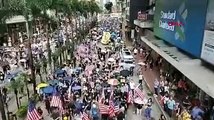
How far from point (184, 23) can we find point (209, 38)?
678 centimetres

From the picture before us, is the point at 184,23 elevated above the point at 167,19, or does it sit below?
above

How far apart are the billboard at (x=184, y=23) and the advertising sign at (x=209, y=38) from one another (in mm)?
1380

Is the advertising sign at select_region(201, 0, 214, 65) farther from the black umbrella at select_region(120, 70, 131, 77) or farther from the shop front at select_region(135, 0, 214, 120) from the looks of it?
the black umbrella at select_region(120, 70, 131, 77)

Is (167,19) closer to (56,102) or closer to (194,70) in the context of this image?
(194,70)

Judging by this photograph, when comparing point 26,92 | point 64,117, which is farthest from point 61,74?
point 64,117

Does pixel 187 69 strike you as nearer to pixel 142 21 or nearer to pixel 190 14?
pixel 190 14

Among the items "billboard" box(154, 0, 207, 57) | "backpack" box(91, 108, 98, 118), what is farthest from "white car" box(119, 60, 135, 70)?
"backpack" box(91, 108, 98, 118)

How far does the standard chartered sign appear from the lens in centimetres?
2780

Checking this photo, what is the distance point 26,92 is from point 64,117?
888 cm

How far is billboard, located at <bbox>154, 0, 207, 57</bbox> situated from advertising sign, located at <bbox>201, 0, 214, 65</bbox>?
4.53 ft

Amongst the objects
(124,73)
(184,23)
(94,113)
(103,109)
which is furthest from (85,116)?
(124,73)

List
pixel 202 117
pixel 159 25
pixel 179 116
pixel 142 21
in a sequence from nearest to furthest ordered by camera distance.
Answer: pixel 202 117 < pixel 179 116 < pixel 159 25 < pixel 142 21

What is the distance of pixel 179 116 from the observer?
57.3ft

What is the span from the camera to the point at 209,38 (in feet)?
55.7
